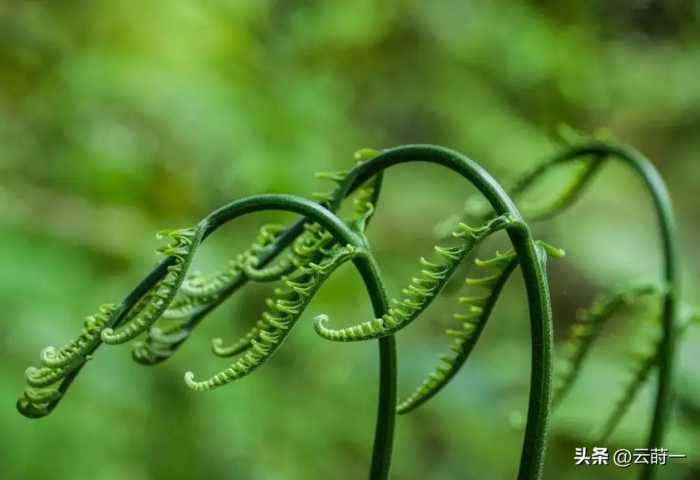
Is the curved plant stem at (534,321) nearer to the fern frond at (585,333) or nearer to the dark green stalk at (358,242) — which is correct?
the dark green stalk at (358,242)

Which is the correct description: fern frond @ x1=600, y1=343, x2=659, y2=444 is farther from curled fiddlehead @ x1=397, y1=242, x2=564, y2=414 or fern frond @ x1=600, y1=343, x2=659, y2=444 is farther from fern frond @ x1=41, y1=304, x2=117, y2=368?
fern frond @ x1=41, y1=304, x2=117, y2=368

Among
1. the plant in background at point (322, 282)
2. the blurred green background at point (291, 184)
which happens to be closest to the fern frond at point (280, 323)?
the plant in background at point (322, 282)

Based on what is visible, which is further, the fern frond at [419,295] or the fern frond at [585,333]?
the fern frond at [585,333]

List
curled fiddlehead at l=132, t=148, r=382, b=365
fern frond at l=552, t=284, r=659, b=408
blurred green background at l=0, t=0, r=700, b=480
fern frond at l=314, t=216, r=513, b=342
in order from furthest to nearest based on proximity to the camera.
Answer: blurred green background at l=0, t=0, r=700, b=480 → fern frond at l=552, t=284, r=659, b=408 → curled fiddlehead at l=132, t=148, r=382, b=365 → fern frond at l=314, t=216, r=513, b=342

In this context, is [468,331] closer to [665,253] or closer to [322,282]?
[322,282]

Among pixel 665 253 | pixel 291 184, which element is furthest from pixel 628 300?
pixel 291 184

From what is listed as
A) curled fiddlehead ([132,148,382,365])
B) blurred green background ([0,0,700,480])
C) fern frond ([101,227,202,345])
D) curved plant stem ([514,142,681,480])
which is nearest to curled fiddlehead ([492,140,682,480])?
curved plant stem ([514,142,681,480])
